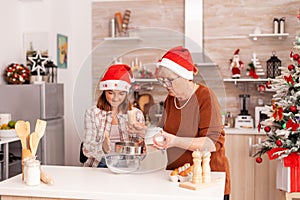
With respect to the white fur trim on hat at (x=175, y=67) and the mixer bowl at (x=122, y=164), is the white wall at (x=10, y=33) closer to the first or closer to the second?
the mixer bowl at (x=122, y=164)

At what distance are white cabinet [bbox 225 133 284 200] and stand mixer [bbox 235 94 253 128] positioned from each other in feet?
0.99

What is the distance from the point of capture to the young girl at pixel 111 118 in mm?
2379

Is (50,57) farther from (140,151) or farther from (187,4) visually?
(140,151)

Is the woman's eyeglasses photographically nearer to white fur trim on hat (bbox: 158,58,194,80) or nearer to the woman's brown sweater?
white fur trim on hat (bbox: 158,58,194,80)

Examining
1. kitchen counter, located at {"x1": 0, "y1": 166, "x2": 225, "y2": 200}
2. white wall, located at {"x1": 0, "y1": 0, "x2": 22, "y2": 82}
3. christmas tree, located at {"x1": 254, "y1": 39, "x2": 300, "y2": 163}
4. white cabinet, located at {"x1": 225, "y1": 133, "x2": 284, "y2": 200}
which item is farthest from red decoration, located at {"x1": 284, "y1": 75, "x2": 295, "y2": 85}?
white wall, located at {"x1": 0, "y1": 0, "x2": 22, "y2": 82}

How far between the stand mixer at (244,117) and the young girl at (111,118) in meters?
2.70

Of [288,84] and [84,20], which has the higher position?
[84,20]

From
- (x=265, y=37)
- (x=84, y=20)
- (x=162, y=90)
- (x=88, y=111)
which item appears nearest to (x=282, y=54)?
(x=265, y=37)

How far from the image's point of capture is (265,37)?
16.7 feet

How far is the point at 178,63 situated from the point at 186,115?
1.07ft

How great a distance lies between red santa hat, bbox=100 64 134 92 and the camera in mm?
2379

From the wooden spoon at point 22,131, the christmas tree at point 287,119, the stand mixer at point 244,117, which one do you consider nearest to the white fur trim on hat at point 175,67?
the wooden spoon at point 22,131

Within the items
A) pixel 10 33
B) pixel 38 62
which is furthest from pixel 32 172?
pixel 10 33

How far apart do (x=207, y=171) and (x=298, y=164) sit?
6.29 feet
